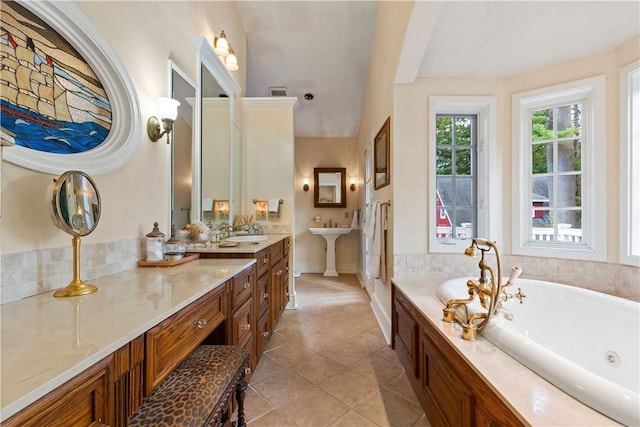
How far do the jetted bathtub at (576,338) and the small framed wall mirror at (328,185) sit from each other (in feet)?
11.6

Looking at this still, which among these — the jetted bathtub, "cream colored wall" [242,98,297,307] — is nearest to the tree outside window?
the jetted bathtub

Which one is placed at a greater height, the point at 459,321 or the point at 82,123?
the point at 82,123

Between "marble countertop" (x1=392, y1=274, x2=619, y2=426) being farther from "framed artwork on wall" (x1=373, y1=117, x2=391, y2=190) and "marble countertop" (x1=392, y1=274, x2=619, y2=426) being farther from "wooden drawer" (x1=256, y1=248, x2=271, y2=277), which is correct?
"framed artwork on wall" (x1=373, y1=117, x2=391, y2=190)

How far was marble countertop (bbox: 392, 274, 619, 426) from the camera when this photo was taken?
2.19ft

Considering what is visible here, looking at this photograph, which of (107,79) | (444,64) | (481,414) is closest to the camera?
(481,414)

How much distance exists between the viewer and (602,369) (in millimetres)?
1382

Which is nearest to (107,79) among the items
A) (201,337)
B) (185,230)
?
(185,230)

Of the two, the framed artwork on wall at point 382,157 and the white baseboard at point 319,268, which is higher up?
the framed artwork on wall at point 382,157

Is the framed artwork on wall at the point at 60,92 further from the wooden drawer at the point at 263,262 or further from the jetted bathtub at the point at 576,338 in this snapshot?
the jetted bathtub at the point at 576,338

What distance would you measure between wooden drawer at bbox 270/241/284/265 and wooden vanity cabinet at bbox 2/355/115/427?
171 centimetres

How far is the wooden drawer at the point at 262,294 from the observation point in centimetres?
190

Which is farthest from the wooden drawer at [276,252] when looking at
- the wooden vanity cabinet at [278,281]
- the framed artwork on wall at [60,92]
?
the framed artwork on wall at [60,92]

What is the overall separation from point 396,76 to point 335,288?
9.83 feet

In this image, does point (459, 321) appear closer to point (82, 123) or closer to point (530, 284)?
point (530, 284)
